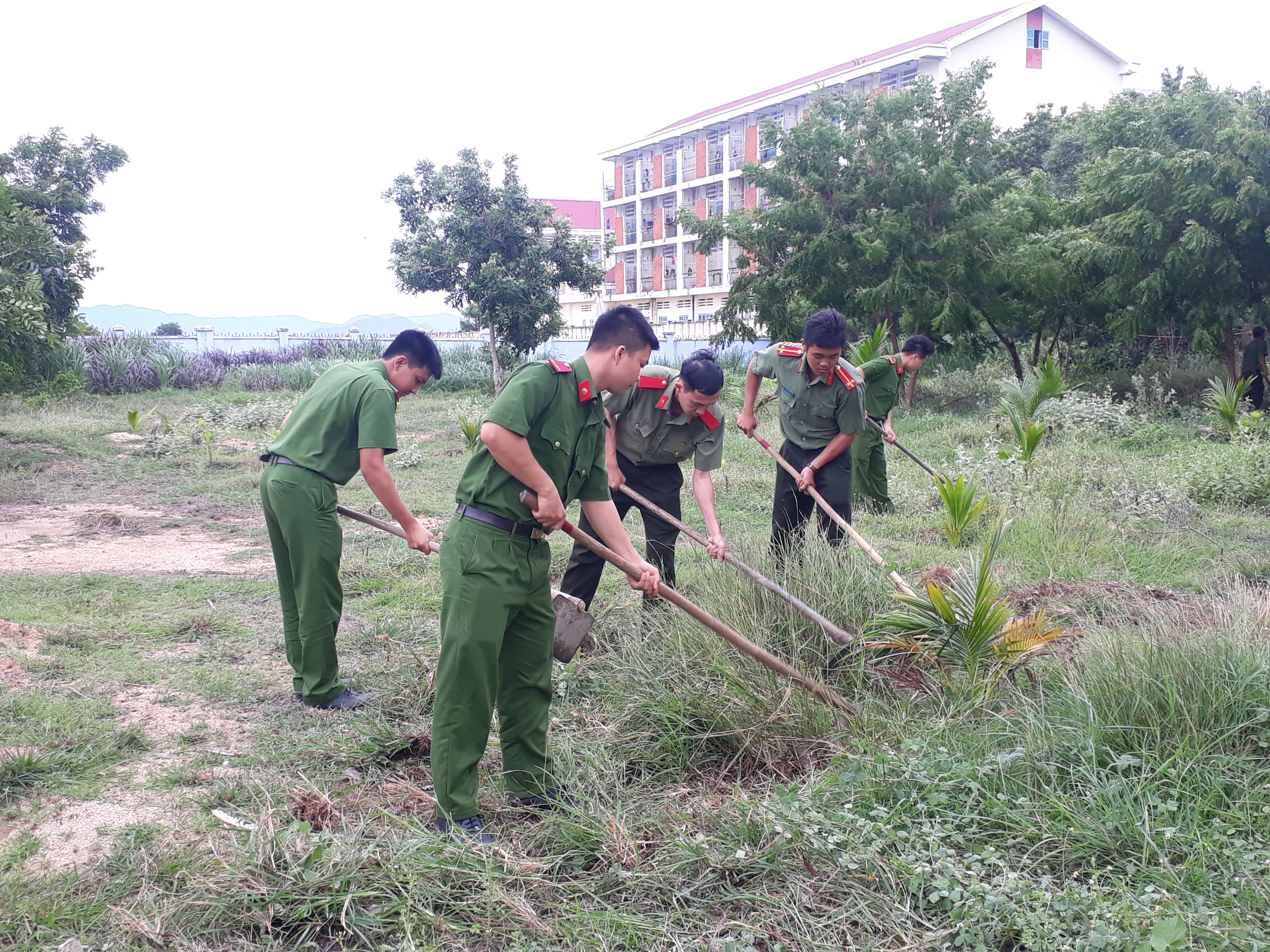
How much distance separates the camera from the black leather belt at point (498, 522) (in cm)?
300

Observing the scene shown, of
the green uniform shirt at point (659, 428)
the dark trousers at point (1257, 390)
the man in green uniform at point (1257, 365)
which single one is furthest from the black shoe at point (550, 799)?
the dark trousers at point (1257, 390)

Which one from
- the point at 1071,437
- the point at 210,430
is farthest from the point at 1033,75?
the point at 210,430

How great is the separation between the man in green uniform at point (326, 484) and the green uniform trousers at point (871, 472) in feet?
15.4

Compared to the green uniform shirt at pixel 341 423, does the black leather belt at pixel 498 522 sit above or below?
below

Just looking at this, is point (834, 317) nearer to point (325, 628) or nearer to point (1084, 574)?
point (1084, 574)

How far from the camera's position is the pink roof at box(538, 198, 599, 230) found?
190 ft

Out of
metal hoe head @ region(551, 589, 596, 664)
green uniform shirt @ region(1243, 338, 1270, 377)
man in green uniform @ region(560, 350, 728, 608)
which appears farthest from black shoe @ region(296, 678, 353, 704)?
green uniform shirt @ region(1243, 338, 1270, 377)

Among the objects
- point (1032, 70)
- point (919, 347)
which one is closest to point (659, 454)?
point (919, 347)

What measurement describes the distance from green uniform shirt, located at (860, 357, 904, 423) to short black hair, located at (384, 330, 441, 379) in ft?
15.2

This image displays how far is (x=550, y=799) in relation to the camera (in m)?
3.08

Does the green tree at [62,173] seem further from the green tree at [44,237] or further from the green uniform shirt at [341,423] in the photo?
the green uniform shirt at [341,423]

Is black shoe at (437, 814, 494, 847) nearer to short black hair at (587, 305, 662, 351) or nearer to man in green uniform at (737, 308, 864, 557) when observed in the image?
short black hair at (587, 305, 662, 351)

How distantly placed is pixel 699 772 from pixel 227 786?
5.48ft

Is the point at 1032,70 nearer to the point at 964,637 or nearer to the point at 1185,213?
the point at 1185,213
